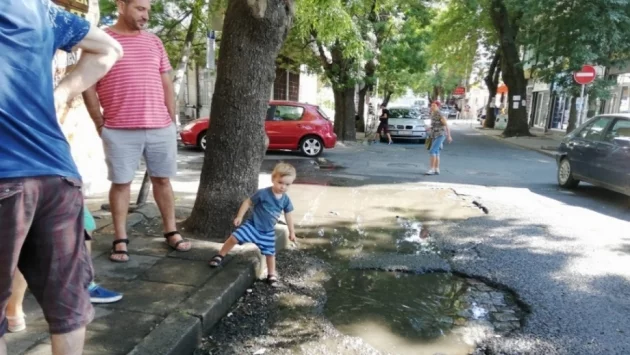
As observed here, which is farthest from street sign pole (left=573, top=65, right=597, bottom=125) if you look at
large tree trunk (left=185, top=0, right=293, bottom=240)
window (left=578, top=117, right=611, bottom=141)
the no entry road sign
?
large tree trunk (left=185, top=0, right=293, bottom=240)

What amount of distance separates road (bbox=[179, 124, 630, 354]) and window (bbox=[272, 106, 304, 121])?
2359mm

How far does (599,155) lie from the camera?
8445 millimetres

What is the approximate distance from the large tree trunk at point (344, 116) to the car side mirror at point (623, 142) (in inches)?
431

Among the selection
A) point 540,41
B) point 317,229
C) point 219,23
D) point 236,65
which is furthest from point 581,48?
point 236,65

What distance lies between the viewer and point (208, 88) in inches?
808

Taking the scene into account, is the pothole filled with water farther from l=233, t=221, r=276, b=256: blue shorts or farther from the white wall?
the white wall

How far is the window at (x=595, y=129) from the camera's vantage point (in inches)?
341

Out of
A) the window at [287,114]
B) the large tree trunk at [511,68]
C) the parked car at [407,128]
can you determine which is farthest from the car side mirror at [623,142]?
the large tree trunk at [511,68]

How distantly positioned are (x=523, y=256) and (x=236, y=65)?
345 centimetres

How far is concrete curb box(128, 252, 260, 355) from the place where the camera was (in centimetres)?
273

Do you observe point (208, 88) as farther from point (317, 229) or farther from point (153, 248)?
point (153, 248)

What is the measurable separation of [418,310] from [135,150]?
2.52m

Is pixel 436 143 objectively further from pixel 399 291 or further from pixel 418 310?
pixel 418 310

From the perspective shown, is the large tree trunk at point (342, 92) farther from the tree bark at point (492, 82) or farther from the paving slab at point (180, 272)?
the tree bark at point (492, 82)
